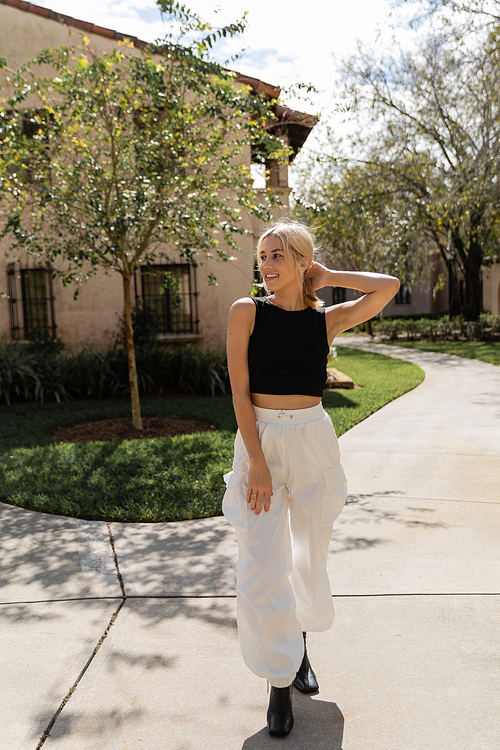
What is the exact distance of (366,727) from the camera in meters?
2.23

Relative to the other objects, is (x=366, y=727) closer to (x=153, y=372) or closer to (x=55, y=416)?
(x=55, y=416)

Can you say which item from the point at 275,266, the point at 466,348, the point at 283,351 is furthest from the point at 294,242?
the point at 466,348

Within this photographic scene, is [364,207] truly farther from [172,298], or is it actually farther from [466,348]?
[172,298]

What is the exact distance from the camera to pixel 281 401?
93.6 inches

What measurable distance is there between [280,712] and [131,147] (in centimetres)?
641

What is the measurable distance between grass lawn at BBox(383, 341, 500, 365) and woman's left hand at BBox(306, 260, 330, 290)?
503 inches

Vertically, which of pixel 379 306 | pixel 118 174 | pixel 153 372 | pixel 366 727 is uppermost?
pixel 118 174

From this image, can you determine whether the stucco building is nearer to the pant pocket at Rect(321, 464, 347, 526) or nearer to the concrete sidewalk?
the concrete sidewalk

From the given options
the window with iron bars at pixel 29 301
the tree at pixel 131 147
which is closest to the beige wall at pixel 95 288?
the window with iron bars at pixel 29 301

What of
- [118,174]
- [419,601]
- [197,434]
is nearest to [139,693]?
[419,601]

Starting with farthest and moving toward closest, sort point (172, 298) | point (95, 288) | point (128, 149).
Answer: point (172, 298) < point (95, 288) < point (128, 149)

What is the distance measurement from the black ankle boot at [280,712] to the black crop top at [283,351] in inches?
44.2

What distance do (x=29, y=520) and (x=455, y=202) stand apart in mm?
12312

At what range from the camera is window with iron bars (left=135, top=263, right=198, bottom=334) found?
12.2m
